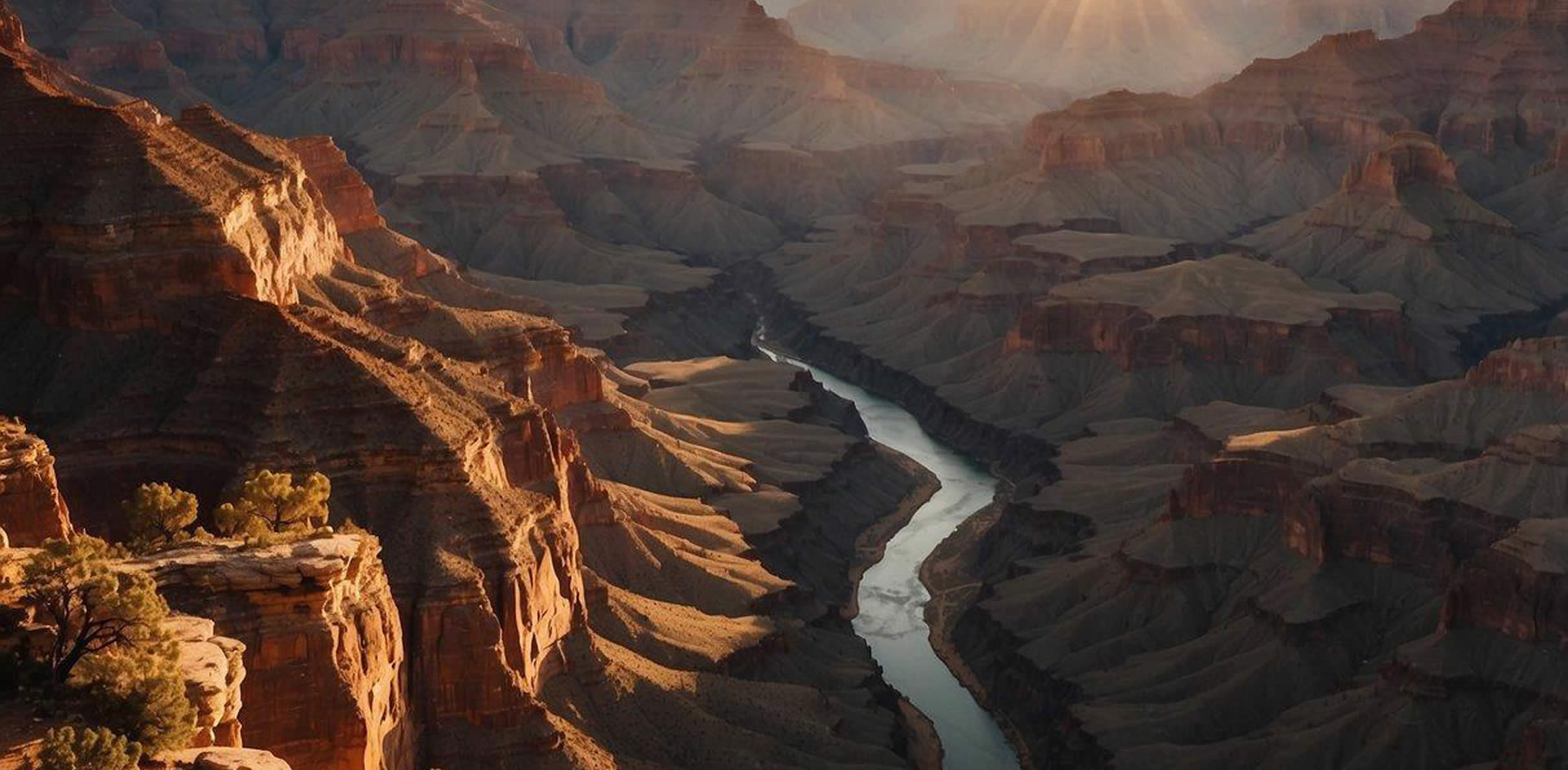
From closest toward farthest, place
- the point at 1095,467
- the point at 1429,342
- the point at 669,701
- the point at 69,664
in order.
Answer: the point at 69,664 < the point at 669,701 < the point at 1095,467 < the point at 1429,342

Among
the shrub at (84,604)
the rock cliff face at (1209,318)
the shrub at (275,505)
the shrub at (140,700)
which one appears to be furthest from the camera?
the rock cliff face at (1209,318)

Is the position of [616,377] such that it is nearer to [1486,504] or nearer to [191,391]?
[1486,504]

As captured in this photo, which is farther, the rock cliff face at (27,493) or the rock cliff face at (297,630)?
the rock cliff face at (27,493)

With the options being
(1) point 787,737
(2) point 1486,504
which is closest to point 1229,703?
(2) point 1486,504

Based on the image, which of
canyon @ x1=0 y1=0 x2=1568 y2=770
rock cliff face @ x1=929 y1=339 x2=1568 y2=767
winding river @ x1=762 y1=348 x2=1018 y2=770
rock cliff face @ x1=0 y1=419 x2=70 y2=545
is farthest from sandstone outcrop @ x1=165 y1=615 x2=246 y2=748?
winding river @ x1=762 y1=348 x2=1018 y2=770

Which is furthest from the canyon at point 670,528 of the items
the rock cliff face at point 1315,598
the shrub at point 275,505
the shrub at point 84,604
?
the shrub at point 275,505

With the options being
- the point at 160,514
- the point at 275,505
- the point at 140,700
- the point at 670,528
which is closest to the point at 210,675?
the point at 140,700

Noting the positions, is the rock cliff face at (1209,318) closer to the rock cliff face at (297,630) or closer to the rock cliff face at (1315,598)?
the rock cliff face at (1315,598)
